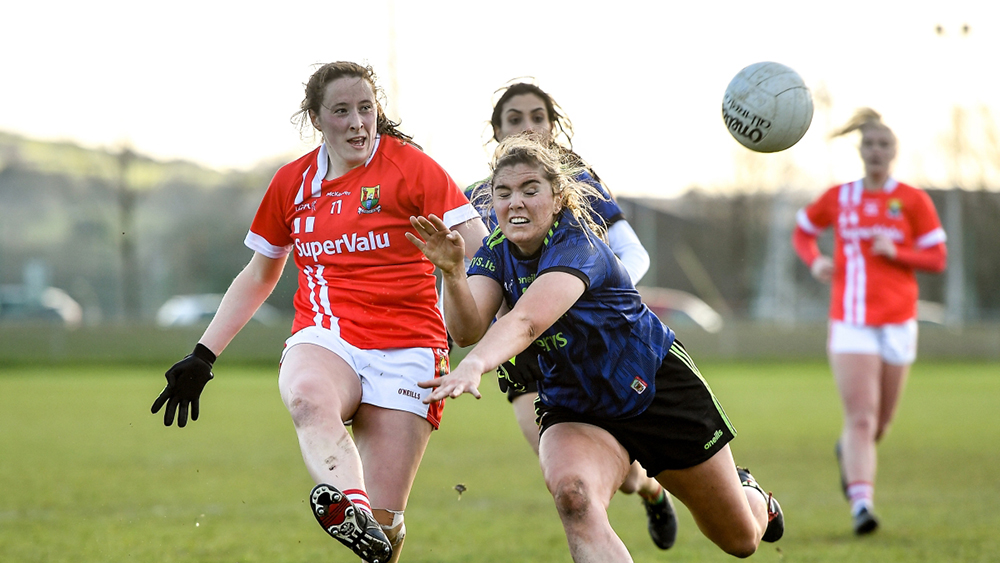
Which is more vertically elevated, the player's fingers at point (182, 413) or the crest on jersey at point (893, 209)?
the crest on jersey at point (893, 209)

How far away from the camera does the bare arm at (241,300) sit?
14.7 ft

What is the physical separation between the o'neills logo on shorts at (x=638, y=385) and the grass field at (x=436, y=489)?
6.50 feet

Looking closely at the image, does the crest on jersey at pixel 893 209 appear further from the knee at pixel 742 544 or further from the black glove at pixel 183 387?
the black glove at pixel 183 387

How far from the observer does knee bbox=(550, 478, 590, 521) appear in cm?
340

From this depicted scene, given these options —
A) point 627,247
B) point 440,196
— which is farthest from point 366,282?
point 627,247

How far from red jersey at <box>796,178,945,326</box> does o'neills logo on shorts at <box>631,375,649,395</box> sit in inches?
131

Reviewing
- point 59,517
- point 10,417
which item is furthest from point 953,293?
point 59,517

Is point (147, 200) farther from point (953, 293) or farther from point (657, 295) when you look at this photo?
point (953, 293)

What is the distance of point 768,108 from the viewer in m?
4.31

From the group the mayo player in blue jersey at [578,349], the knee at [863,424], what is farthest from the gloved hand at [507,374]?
the knee at [863,424]

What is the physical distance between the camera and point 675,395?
12.5ft

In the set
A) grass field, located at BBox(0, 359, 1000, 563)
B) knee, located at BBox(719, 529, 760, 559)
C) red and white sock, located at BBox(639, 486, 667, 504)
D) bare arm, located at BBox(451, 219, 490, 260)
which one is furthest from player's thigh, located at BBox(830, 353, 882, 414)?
bare arm, located at BBox(451, 219, 490, 260)

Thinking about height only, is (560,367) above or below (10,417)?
above

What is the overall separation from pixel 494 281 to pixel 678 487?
3.56ft
